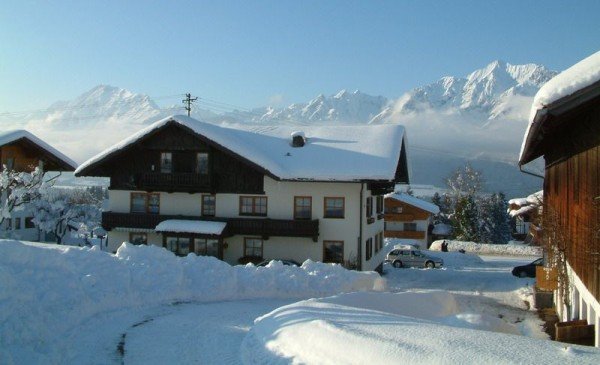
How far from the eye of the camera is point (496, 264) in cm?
4553

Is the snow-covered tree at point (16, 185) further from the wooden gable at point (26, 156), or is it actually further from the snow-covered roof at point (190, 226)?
the snow-covered roof at point (190, 226)

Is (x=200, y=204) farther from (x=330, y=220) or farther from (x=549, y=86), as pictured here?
(x=549, y=86)

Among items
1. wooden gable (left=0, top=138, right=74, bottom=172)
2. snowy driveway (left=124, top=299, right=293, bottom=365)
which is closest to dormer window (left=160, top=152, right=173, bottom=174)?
wooden gable (left=0, top=138, right=74, bottom=172)

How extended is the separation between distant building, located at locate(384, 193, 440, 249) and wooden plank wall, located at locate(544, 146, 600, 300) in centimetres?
4508

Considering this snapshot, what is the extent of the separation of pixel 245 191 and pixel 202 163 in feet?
9.63

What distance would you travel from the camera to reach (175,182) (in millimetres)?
31094

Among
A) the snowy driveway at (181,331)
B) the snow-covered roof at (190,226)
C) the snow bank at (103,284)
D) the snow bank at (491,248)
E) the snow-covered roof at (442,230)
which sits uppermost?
the snow-covered roof at (190,226)

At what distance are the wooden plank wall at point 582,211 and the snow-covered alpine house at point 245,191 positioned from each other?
13.6 metres

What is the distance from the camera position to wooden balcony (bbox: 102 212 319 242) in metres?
29.0

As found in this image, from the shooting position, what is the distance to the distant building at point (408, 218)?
61.4 metres

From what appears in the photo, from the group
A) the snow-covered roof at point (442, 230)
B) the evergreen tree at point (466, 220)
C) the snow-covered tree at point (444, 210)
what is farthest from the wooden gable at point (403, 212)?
the snow-covered roof at point (442, 230)

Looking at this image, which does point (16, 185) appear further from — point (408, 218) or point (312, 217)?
point (408, 218)

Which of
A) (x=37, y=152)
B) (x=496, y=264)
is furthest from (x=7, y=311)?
(x=496, y=264)

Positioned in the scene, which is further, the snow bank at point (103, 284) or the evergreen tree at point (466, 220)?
the evergreen tree at point (466, 220)
